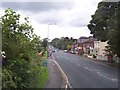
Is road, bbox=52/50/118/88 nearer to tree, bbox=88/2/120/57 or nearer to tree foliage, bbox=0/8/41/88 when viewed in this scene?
tree foliage, bbox=0/8/41/88

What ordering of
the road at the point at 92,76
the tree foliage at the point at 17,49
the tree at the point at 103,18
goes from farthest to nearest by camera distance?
the tree at the point at 103,18 → the road at the point at 92,76 → the tree foliage at the point at 17,49

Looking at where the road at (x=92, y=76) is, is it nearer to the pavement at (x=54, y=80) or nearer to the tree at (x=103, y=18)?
the pavement at (x=54, y=80)

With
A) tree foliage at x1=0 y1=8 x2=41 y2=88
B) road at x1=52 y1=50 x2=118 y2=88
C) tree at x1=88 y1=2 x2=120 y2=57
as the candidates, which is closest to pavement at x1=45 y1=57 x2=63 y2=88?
road at x1=52 y1=50 x2=118 y2=88

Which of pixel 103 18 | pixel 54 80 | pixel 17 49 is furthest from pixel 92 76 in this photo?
pixel 103 18

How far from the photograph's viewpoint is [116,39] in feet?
150

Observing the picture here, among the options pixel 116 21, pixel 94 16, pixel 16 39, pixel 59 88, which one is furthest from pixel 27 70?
pixel 94 16

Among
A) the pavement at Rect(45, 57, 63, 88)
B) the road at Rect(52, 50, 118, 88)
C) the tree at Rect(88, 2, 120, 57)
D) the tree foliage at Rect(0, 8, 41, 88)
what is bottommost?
the road at Rect(52, 50, 118, 88)

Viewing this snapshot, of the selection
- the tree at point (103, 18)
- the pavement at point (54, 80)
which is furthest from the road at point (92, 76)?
the tree at point (103, 18)

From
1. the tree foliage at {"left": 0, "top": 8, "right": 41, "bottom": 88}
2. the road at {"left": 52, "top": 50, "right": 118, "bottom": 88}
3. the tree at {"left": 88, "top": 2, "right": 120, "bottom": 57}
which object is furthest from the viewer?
the tree at {"left": 88, "top": 2, "right": 120, "bottom": 57}

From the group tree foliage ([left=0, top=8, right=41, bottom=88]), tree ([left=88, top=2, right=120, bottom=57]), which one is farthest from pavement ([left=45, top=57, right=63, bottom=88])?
tree ([left=88, top=2, right=120, bottom=57])

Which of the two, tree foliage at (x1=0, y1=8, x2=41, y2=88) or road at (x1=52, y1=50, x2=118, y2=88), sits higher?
tree foliage at (x1=0, y1=8, x2=41, y2=88)

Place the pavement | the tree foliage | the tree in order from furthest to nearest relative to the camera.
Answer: the tree < the pavement < the tree foliage

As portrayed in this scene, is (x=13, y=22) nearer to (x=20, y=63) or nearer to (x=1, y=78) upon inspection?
(x=20, y=63)

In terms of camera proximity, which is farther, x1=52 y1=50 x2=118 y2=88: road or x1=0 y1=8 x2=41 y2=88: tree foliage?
x1=52 y1=50 x2=118 y2=88: road
